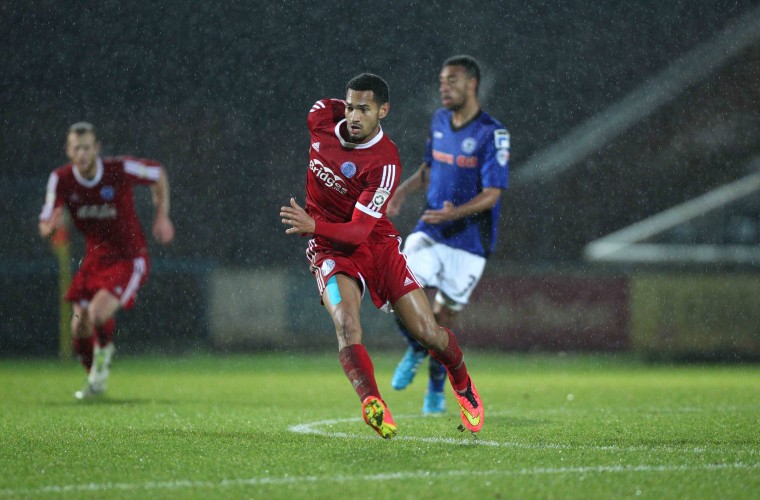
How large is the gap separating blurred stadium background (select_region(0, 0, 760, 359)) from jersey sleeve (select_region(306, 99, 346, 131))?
909 cm

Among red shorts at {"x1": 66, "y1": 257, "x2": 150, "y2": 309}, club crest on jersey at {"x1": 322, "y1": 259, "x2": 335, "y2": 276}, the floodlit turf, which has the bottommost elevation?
the floodlit turf

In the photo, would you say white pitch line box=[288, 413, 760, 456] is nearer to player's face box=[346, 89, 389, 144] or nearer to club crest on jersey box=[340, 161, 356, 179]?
club crest on jersey box=[340, 161, 356, 179]

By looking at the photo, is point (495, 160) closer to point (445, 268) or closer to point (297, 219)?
point (445, 268)

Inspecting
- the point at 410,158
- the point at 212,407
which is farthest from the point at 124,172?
the point at 410,158

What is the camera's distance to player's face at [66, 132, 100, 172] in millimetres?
8898

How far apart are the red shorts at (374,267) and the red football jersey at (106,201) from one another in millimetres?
3585

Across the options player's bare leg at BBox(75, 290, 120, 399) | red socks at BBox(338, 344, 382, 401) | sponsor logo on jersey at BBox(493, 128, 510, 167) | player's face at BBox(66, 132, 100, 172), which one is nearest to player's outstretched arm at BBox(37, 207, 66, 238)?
player's face at BBox(66, 132, 100, 172)

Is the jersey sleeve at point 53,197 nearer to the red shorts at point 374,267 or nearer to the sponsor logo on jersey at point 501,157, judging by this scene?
the sponsor logo on jersey at point 501,157

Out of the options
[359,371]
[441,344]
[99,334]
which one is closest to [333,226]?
[359,371]

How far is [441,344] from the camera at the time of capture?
583 cm

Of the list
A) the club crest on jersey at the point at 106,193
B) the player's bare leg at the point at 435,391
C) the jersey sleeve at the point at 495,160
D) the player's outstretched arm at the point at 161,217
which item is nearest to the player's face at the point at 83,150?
the club crest on jersey at the point at 106,193

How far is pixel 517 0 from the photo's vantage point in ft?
68.8

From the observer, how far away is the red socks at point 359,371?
5.21 m

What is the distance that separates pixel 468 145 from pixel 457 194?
0.36 m
